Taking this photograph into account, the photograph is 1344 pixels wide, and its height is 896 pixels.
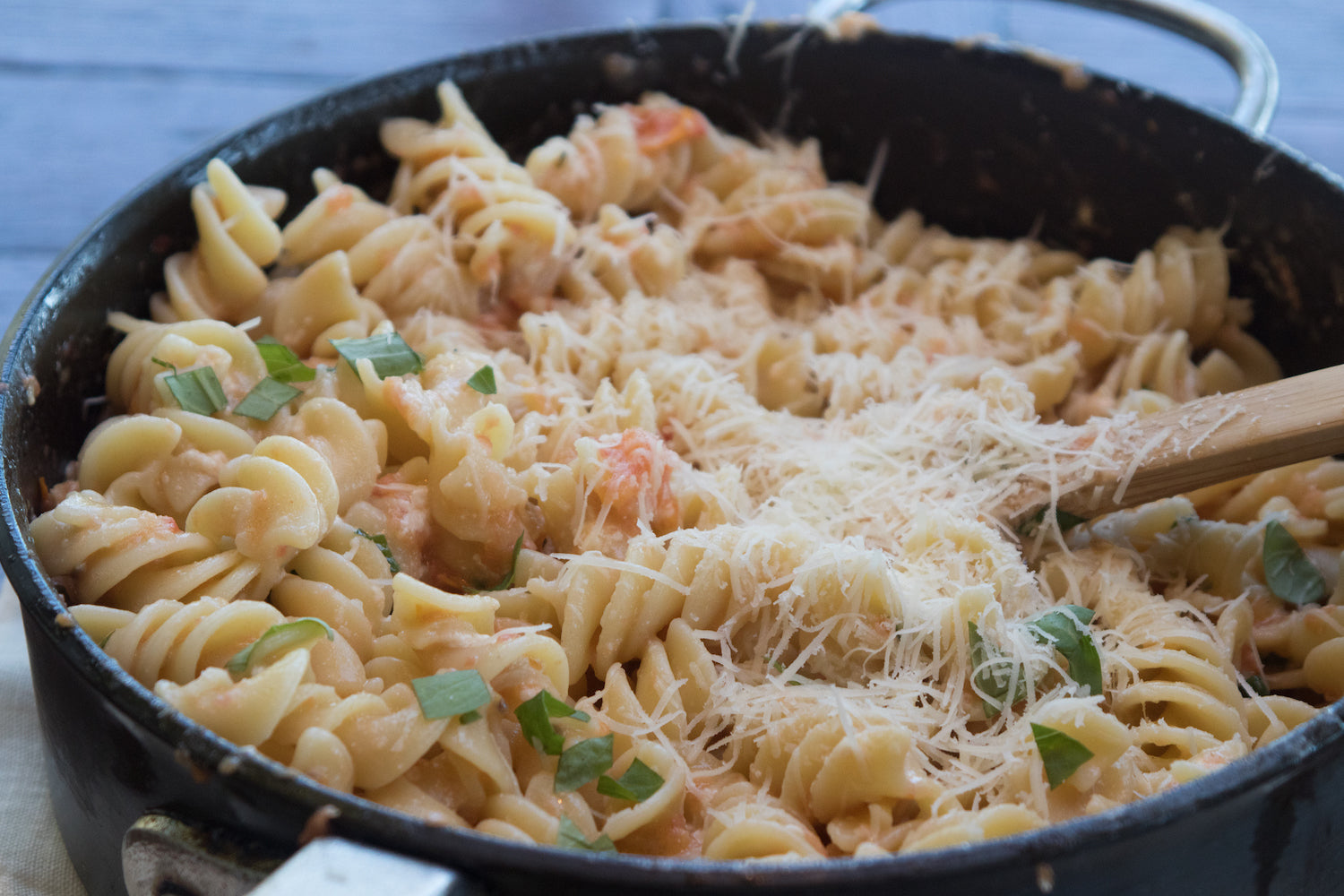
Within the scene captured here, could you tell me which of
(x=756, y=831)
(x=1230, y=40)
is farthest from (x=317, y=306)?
(x=1230, y=40)

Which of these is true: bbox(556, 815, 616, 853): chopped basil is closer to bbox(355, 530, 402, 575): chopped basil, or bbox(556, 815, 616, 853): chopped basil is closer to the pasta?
the pasta

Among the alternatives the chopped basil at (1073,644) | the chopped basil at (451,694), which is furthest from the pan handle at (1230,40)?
the chopped basil at (451,694)

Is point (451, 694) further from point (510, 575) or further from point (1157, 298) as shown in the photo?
point (1157, 298)

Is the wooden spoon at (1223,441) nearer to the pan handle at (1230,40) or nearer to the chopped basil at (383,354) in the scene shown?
the pan handle at (1230,40)

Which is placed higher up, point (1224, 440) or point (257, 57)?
point (1224, 440)

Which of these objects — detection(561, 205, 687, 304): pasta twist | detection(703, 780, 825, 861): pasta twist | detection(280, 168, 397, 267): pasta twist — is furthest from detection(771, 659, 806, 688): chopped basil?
detection(280, 168, 397, 267): pasta twist

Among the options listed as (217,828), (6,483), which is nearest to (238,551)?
(6,483)
